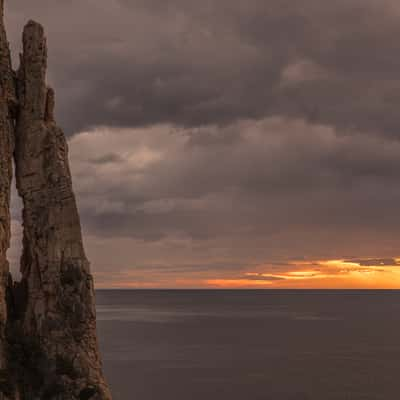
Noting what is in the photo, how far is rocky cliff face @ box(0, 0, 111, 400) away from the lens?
Result: 4703 cm

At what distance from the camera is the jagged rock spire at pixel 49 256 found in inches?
1868

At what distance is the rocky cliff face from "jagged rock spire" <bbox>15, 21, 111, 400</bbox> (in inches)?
3.0

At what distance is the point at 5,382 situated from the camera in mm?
44906

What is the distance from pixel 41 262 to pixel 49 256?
0.92m

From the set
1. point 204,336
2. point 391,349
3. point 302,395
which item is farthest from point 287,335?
point 302,395

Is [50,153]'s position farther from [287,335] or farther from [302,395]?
[287,335]

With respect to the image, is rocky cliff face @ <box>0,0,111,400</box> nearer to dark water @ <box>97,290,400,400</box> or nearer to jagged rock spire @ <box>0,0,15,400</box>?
jagged rock spire @ <box>0,0,15,400</box>

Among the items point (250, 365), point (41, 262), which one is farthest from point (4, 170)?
point (250, 365)

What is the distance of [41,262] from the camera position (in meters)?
49.9

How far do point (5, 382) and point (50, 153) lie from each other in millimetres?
18567

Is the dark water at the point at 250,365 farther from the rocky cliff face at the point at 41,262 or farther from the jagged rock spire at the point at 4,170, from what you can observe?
the jagged rock spire at the point at 4,170

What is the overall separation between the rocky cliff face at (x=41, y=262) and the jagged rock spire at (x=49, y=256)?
0.08 metres

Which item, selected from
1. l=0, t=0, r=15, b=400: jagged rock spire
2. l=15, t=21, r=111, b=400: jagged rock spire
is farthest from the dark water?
l=0, t=0, r=15, b=400: jagged rock spire

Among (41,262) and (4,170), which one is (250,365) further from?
(4,170)
